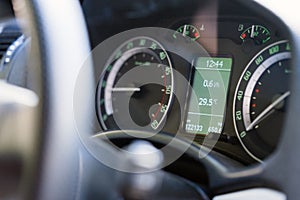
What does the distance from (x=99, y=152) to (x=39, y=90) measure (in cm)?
16

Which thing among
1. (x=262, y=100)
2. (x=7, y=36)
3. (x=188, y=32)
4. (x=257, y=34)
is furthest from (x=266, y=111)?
(x=7, y=36)

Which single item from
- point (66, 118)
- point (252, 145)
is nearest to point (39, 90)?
point (66, 118)

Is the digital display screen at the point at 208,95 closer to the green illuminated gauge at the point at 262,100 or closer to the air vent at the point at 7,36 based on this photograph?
the green illuminated gauge at the point at 262,100

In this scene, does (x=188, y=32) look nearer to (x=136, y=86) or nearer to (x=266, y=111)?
(x=136, y=86)

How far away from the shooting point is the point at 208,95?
4.12 ft

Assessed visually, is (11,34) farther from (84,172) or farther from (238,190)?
(238,190)

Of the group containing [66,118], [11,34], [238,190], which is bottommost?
[238,190]

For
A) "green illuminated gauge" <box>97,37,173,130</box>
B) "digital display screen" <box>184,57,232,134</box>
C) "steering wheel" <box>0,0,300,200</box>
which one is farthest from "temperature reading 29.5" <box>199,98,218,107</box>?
"steering wheel" <box>0,0,300,200</box>

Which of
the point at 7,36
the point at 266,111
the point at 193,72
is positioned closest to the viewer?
the point at 7,36

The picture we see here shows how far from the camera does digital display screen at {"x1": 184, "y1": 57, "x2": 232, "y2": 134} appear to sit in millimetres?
1245

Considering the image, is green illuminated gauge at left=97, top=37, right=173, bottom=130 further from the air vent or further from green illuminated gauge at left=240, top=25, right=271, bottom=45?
the air vent

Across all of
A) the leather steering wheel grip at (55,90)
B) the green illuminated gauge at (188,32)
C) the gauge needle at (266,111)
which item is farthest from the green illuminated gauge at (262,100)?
the leather steering wheel grip at (55,90)

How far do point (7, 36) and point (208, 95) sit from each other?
16.5 inches

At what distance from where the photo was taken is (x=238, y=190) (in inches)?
36.4
